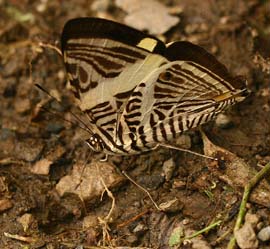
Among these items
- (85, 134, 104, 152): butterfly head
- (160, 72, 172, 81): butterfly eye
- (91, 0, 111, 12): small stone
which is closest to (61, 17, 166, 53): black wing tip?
(160, 72, 172, 81): butterfly eye

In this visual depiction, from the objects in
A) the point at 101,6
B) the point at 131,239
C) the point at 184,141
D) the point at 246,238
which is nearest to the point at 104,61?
the point at 184,141

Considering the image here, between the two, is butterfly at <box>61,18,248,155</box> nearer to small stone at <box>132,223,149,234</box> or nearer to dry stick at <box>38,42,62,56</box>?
small stone at <box>132,223,149,234</box>

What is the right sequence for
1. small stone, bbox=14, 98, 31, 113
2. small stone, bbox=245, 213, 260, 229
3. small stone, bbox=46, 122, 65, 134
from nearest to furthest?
1. small stone, bbox=245, 213, 260, 229
2. small stone, bbox=46, 122, 65, 134
3. small stone, bbox=14, 98, 31, 113

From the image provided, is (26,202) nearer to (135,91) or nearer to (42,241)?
(42,241)

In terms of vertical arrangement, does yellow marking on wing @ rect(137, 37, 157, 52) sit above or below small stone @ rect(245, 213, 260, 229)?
above

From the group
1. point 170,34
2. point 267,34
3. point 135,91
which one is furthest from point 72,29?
point 267,34
